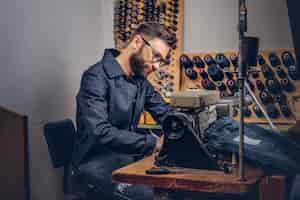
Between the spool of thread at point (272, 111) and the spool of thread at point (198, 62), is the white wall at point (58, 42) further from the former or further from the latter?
the spool of thread at point (272, 111)

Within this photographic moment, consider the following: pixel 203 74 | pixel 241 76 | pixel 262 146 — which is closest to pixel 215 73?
pixel 203 74

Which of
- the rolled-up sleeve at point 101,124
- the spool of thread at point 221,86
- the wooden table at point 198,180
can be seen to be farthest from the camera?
the spool of thread at point 221,86

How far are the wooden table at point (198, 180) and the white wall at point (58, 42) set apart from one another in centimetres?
137

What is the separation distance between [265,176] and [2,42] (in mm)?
1915

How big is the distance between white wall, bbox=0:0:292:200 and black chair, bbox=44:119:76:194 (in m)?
0.37

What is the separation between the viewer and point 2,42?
10.3 ft

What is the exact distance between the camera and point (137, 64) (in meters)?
3.07

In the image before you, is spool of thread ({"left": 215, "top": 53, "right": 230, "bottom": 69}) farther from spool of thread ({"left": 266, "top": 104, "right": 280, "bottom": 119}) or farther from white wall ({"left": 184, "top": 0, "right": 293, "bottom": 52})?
spool of thread ({"left": 266, "top": 104, "right": 280, "bottom": 119})

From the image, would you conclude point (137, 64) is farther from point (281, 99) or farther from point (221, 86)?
point (281, 99)

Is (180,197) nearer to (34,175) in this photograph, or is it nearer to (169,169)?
(169,169)

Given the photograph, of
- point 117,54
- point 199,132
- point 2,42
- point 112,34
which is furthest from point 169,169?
point 112,34

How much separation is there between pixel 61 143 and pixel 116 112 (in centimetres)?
41

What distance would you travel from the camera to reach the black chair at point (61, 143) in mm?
3043

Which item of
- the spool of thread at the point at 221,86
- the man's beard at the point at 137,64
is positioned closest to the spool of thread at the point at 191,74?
the spool of thread at the point at 221,86
